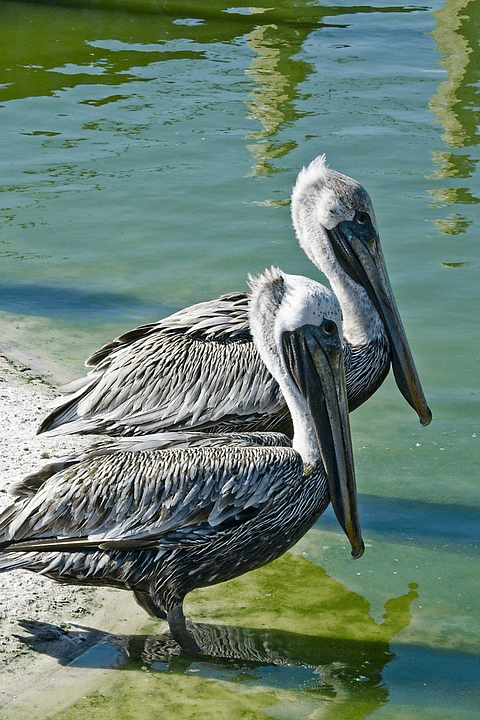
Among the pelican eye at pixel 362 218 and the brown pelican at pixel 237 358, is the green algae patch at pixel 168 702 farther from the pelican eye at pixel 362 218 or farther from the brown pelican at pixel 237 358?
the pelican eye at pixel 362 218

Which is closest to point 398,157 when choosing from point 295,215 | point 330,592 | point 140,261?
point 140,261

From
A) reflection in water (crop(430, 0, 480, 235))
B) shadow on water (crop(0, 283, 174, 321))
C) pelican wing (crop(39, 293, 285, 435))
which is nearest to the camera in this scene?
pelican wing (crop(39, 293, 285, 435))

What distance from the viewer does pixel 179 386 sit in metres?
5.31

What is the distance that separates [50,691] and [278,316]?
1676 millimetres

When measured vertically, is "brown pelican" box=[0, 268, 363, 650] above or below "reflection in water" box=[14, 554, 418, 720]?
above

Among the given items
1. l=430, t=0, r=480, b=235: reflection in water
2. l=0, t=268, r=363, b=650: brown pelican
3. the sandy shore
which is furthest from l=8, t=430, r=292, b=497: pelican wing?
l=430, t=0, r=480, b=235: reflection in water

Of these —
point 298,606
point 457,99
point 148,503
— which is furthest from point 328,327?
point 457,99

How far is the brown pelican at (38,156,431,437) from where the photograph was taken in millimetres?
5266

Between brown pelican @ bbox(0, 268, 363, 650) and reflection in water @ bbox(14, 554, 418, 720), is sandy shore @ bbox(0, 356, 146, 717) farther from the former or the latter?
brown pelican @ bbox(0, 268, 363, 650)

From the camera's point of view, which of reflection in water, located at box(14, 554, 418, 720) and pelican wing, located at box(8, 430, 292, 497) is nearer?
reflection in water, located at box(14, 554, 418, 720)

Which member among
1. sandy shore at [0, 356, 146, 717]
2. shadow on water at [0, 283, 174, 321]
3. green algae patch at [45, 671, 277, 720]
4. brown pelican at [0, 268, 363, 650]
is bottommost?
green algae patch at [45, 671, 277, 720]

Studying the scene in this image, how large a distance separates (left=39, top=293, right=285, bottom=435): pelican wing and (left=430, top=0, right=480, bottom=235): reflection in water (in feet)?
13.4

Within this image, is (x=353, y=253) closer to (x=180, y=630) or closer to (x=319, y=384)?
(x=319, y=384)

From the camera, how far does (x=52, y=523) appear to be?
4309 millimetres
